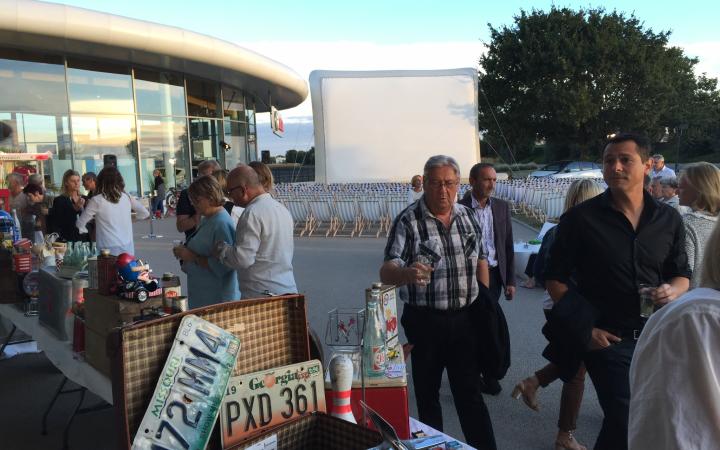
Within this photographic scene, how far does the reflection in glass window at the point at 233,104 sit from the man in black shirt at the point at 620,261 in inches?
959

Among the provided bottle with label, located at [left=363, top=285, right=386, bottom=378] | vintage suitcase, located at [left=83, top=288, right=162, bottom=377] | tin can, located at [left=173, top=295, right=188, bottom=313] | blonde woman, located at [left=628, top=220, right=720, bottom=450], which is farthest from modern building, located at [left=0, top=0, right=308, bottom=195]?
blonde woman, located at [left=628, top=220, right=720, bottom=450]

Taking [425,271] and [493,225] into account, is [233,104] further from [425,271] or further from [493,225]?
[425,271]

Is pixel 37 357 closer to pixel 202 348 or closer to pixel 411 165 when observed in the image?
pixel 202 348

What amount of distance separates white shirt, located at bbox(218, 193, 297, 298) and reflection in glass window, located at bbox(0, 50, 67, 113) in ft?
57.8

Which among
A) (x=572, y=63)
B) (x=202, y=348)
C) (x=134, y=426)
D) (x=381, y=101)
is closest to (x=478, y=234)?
(x=202, y=348)

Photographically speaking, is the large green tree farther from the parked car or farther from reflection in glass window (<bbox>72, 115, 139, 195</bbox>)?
reflection in glass window (<bbox>72, 115, 139, 195</bbox>)

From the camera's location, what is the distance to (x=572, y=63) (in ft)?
105

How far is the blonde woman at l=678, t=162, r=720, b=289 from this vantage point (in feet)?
10.7

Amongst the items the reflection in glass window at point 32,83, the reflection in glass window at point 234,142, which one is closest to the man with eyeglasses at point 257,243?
the reflection in glass window at point 32,83

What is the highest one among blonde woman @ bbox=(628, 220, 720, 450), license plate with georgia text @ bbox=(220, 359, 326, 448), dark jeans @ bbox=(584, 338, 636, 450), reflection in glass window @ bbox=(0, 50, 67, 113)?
reflection in glass window @ bbox=(0, 50, 67, 113)

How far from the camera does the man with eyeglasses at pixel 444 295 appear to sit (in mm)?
2910

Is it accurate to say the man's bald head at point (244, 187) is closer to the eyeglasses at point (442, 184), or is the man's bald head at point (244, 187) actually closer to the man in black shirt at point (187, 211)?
the eyeglasses at point (442, 184)

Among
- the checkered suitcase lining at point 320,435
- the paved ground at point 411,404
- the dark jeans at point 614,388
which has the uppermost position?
the checkered suitcase lining at point 320,435

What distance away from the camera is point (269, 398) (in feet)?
5.98
